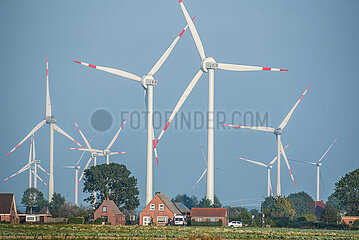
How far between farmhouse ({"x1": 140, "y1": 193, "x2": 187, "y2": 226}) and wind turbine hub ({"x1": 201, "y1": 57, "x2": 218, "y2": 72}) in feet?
101

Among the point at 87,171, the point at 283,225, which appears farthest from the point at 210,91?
the point at 87,171

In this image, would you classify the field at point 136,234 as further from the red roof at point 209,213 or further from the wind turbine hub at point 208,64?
the wind turbine hub at point 208,64

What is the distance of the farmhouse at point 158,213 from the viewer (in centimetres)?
14725

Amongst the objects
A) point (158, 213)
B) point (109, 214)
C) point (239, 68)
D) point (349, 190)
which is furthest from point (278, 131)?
point (109, 214)

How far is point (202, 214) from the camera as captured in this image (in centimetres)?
14575

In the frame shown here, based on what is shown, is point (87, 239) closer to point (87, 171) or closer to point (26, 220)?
point (26, 220)

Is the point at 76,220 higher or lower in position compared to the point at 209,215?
lower

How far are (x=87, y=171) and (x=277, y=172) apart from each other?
164 ft

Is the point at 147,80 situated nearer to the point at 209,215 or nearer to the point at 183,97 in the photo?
the point at 183,97

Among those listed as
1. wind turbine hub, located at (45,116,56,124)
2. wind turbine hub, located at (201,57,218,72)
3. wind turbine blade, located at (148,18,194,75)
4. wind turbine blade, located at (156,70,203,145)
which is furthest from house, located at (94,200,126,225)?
wind turbine hub, located at (45,116,56,124)

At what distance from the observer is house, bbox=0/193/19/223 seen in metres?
132

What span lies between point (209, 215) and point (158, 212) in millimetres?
11447

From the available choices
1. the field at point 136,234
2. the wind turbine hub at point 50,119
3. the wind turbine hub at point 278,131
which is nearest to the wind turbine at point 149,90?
the wind turbine hub at point 50,119

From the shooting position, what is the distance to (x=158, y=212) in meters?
149
